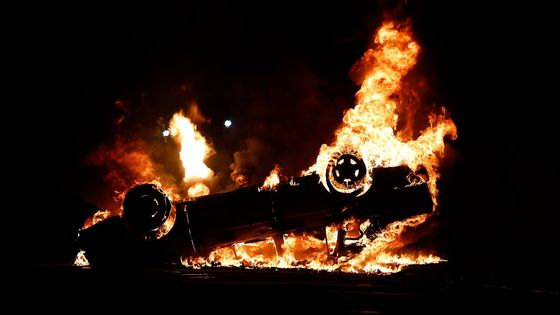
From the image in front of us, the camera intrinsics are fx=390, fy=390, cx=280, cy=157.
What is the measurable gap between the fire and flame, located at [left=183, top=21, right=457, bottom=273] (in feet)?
17.8

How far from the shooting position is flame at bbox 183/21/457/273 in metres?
7.68

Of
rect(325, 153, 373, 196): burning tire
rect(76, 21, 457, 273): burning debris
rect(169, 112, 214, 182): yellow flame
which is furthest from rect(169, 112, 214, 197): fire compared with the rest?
rect(325, 153, 373, 196): burning tire

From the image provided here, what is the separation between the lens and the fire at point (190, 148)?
1422 cm

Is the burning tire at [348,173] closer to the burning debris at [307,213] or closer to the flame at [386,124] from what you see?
the burning debris at [307,213]

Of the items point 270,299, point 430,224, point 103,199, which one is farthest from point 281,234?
A: point 103,199

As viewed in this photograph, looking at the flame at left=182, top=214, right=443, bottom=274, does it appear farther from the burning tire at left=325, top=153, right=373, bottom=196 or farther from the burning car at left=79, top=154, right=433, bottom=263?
the burning tire at left=325, top=153, right=373, bottom=196

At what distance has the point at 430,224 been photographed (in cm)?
1014

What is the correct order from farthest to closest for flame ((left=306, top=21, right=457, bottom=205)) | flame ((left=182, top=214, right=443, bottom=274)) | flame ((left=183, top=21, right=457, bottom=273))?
flame ((left=306, top=21, right=457, bottom=205))
flame ((left=183, top=21, right=457, bottom=273))
flame ((left=182, top=214, right=443, bottom=274))

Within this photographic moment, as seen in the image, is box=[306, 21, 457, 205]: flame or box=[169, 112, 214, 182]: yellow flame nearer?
box=[306, 21, 457, 205]: flame

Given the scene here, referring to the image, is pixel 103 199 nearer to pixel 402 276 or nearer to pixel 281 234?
pixel 281 234

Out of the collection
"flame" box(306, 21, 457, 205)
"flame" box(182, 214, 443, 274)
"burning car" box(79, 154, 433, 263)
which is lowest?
"flame" box(182, 214, 443, 274)

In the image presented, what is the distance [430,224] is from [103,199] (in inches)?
428

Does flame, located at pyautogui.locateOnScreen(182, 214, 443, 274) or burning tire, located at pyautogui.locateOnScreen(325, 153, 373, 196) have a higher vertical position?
burning tire, located at pyautogui.locateOnScreen(325, 153, 373, 196)

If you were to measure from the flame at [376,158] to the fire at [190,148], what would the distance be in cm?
541
